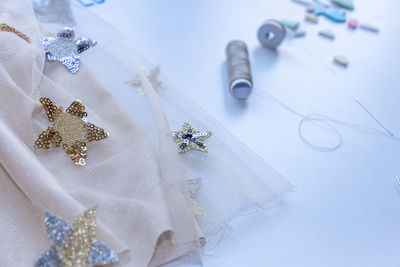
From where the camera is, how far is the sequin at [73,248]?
0.68 metres

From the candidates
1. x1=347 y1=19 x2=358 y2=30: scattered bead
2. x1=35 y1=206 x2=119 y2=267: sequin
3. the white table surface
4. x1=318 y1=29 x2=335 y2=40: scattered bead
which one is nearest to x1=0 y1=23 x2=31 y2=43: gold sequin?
the white table surface

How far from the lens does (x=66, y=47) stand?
1.10 meters

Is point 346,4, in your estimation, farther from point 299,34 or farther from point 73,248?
point 73,248

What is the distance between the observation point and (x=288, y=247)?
0.86 m

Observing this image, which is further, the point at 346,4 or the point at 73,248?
the point at 346,4

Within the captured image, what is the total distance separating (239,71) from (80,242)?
2.31 ft

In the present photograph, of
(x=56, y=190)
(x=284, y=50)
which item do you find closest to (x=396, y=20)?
(x=284, y=50)

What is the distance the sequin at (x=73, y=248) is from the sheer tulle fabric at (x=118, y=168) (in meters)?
0.02

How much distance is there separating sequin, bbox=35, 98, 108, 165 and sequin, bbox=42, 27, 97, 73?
192 mm

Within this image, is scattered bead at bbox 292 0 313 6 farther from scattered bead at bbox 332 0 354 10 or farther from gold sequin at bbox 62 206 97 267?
gold sequin at bbox 62 206 97 267

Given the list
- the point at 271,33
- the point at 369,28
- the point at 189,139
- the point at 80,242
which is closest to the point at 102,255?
the point at 80,242

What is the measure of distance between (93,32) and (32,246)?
73cm

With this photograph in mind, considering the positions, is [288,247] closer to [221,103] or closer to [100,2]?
[221,103]

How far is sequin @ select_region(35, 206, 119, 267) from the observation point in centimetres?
68
